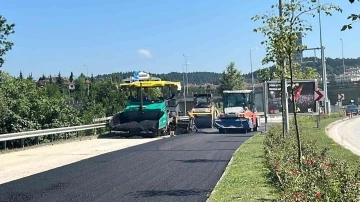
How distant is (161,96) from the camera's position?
1224 inches

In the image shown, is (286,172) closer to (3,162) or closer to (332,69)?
(3,162)

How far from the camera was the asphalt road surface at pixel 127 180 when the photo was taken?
10047mm

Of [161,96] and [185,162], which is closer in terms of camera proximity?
[185,162]

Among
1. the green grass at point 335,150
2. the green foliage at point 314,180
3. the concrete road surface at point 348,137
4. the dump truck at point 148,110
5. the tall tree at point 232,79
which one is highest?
the tall tree at point 232,79

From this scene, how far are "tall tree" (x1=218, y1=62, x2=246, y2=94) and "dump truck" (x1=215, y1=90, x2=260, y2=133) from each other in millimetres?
49578

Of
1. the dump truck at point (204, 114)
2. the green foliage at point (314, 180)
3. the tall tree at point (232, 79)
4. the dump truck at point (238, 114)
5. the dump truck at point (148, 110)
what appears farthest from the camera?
the tall tree at point (232, 79)

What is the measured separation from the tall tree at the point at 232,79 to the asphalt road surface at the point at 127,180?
70665 mm

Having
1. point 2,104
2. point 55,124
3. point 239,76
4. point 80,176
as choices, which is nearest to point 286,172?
point 80,176

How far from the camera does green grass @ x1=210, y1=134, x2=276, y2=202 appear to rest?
9141 millimetres

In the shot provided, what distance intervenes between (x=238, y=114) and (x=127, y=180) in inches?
883

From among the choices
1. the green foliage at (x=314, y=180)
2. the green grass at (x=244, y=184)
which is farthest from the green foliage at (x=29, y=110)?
the green foliage at (x=314, y=180)

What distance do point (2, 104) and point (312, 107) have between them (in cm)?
1837

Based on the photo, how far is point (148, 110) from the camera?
1172 inches

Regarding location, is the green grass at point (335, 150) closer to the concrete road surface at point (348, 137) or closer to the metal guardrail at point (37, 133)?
the concrete road surface at point (348, 137)
